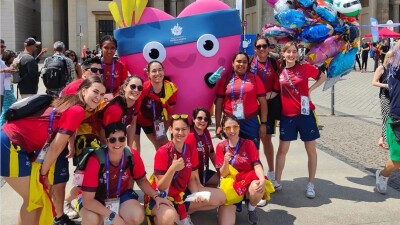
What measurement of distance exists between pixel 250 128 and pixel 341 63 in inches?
62.2

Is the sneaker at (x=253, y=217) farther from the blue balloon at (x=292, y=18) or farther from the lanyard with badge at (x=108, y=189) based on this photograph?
the blue balloon at (x=292, y=18)

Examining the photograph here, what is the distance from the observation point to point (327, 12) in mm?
5379

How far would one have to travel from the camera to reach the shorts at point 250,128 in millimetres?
4957

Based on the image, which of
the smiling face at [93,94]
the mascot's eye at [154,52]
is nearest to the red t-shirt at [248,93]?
the mascot's eye at [154,52]

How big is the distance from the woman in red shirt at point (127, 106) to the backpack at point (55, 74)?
3.34 metres

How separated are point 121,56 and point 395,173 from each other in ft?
14.1

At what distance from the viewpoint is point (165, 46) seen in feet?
16.7

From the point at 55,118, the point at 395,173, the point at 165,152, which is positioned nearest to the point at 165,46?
the point at 165,152

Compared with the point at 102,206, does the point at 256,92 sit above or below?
above

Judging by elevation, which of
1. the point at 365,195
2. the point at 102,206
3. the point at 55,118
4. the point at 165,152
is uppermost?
the point at 55,118

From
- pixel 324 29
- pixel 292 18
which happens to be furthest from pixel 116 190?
pixel 324 29

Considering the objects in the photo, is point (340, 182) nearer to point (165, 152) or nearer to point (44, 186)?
point (165, 152)

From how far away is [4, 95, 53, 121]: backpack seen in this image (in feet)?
11.2

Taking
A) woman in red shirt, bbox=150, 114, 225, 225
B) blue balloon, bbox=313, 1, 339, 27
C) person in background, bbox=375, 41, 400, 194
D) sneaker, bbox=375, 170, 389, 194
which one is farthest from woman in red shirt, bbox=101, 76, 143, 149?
sneaker, bbox=375, 170, 389, 194
